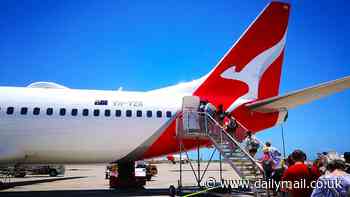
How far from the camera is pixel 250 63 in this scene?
17.3 meters

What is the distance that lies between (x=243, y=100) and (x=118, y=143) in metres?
6.82

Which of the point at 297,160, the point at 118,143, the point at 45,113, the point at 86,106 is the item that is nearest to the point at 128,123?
the point at 118,143

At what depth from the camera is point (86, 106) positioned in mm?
15156

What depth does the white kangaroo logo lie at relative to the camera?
1719 centimetres

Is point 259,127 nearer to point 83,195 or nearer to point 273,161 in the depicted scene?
point 273,161

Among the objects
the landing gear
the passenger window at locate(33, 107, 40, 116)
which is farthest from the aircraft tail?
the passenger window at locate(33, 107, 40, 116)

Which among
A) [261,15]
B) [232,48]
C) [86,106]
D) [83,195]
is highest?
[261,15]

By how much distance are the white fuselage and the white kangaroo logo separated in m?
3.84

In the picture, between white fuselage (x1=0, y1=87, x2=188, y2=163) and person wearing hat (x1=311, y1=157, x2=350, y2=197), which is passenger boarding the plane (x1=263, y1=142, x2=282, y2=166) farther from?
person wearing hat (x1=311, y1=157, x2=350, y2=197)

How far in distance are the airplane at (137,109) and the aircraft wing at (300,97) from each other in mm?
40

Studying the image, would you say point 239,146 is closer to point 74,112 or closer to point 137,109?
point 137,109

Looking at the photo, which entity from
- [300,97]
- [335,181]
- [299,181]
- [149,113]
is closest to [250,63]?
[300,97]

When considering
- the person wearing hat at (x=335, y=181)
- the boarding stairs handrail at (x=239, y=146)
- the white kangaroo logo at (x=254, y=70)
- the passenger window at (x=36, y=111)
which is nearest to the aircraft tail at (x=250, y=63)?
the white kangaroo logo at (x=254, y=70)

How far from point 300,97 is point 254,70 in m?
4.84
